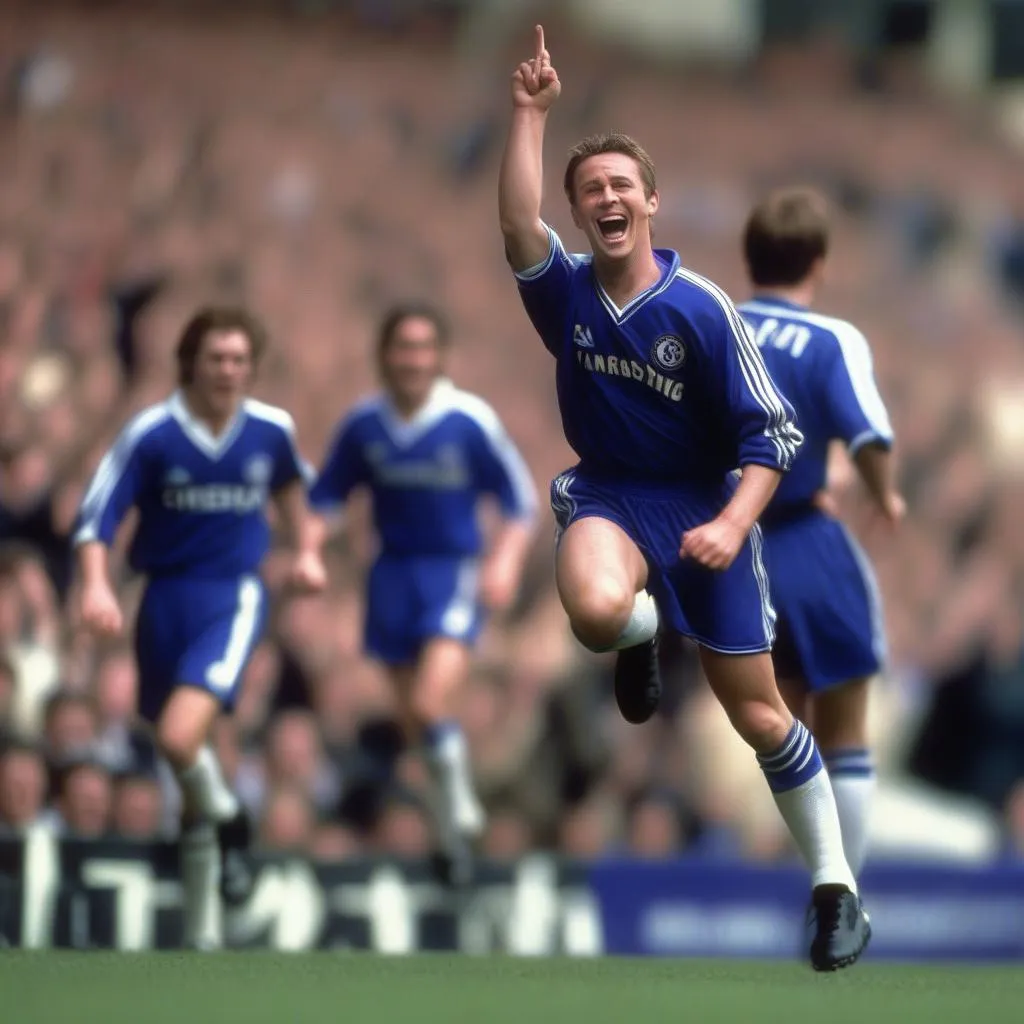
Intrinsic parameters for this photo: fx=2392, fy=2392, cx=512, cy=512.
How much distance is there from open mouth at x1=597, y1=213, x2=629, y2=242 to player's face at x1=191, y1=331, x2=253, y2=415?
2.36 m

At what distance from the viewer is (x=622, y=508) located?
650 centimetres

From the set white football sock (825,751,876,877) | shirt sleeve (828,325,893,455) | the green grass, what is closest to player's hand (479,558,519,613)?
the green grass

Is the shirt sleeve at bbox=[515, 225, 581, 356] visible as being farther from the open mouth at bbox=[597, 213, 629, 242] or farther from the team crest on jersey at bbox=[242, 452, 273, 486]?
the team crest on jersey at bbox=[242, 452, 273, 486]

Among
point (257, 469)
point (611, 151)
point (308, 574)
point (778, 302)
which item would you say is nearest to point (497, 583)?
point (308, 574)

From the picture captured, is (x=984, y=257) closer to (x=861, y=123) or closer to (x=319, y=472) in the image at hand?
(x=861, y=123)

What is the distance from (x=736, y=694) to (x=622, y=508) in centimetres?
60

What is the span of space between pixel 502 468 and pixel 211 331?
1872 millimetres

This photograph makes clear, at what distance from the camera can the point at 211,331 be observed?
27.5 ft

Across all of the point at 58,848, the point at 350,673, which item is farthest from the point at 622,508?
the point at 350,673

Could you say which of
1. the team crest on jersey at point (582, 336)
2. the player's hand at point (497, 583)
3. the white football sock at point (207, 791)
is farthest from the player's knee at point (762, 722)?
the player's hand at point (497, 583)

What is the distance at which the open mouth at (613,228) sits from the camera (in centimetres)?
634

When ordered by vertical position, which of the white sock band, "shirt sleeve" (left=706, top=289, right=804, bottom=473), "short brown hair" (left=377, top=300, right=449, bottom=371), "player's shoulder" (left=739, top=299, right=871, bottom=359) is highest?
"short brown hair" (left=377, top=300, right=449, bottom=371)

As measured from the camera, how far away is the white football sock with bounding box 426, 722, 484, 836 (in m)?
9.62

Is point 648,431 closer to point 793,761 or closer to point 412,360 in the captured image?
point 793,761
